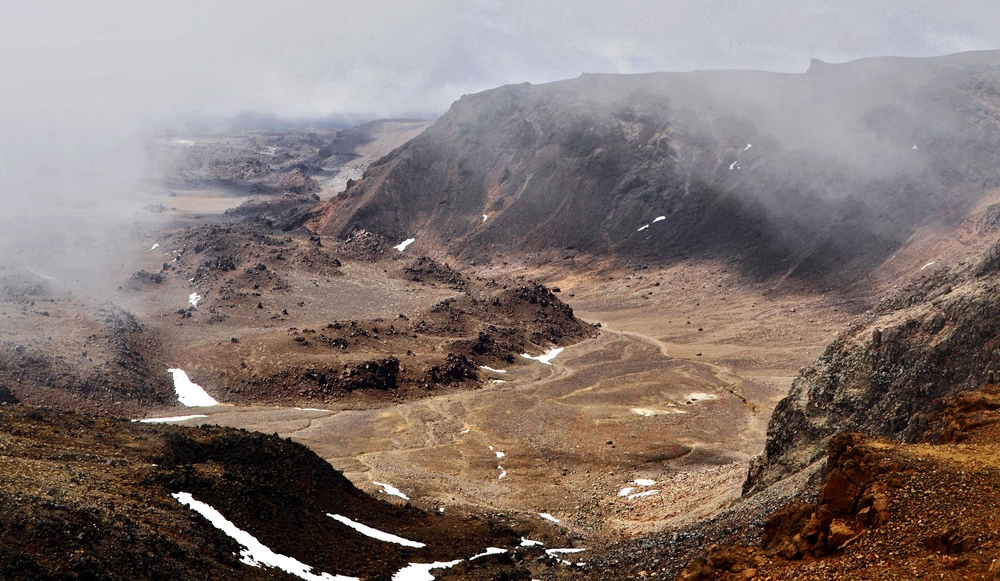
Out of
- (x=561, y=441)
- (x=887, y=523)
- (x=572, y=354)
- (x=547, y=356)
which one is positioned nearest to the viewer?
(x=887, y=523)

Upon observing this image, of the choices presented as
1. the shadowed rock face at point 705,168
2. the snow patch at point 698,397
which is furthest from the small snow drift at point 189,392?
the shadowed rock face at point 705,168

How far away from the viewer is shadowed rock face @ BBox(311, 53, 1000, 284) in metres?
108

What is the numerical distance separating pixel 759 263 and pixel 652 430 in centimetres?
6758

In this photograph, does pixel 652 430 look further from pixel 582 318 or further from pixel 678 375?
pixel 582 318

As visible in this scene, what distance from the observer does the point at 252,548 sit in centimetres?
2100

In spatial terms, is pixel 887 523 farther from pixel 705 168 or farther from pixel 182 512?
pixel 705 168

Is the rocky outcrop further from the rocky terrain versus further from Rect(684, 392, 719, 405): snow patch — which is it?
Rect(684, 392, 719, 405): snow patch

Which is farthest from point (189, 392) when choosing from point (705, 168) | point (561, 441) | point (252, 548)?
point (705, 168)

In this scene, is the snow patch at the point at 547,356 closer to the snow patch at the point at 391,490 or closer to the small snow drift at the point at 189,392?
the small snow drift at the point at 189,392

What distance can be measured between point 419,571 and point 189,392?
4380 cm

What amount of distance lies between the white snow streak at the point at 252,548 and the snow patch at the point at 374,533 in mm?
4341

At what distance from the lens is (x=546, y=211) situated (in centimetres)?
14538

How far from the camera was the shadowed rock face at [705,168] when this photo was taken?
108 m

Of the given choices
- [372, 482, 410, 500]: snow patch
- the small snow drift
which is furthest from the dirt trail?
the small snow drift
